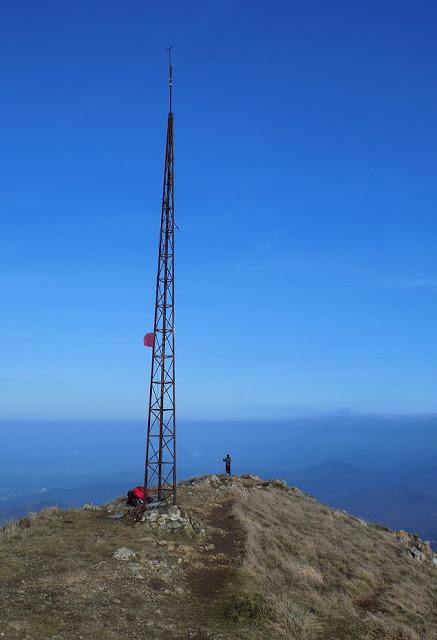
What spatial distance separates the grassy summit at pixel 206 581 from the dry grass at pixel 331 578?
0.19 feet

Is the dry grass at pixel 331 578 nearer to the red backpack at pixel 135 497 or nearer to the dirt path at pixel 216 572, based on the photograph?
the dirt path at pixel 216 572

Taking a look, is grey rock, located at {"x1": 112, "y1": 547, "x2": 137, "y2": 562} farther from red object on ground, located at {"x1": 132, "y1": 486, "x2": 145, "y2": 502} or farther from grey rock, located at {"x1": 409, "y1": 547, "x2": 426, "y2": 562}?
grey rock, located at {"x1": 409, "y1": 547, "x2": 426, "y2": 562}

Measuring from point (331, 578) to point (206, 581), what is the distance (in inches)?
222

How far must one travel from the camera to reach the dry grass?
15.1 meters

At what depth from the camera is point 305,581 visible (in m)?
18.5

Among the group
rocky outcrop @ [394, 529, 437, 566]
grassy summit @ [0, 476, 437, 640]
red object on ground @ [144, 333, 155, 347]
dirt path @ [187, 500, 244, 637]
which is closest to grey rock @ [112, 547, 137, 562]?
grassy summit @ [0, 476, 437, 640]

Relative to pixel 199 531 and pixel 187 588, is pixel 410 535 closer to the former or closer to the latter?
pixel 199 531

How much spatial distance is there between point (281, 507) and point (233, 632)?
1837 centimetres

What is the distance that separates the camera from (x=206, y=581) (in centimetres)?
1717

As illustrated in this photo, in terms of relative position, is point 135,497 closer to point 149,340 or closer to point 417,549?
point 149,340

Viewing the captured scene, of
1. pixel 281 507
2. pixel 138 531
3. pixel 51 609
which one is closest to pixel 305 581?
pixel 138 531

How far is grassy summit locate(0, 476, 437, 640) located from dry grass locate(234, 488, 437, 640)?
59mm

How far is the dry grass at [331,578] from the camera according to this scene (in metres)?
15.1

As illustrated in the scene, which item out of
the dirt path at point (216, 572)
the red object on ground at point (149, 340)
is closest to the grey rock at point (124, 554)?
the dirt path at point (216, 572)
